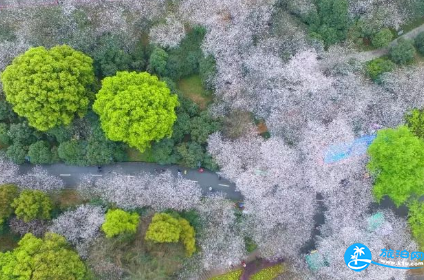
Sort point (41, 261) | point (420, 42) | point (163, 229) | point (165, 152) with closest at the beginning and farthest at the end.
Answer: point (41, 261) < point (163, 229) < point (165, 152) < point (420, 42)

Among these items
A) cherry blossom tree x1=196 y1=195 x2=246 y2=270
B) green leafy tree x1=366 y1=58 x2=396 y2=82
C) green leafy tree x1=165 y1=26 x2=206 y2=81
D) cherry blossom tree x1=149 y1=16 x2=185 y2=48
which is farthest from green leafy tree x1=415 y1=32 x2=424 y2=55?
cherry blossom tree x1=196 y1=195 x2=246 y2=270

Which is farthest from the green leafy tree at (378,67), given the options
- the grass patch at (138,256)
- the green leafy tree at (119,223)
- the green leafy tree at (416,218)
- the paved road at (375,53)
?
the green leafy tree at (119,223)

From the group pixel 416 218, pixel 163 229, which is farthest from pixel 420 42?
pixel 163 229

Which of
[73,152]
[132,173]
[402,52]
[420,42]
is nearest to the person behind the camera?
[73,152]

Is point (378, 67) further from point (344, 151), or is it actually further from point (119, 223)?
point (119, 223)

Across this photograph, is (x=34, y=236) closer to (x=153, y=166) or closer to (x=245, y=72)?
(x=153, y=166)

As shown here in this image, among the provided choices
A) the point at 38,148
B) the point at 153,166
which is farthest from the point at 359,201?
the point at 38,148
